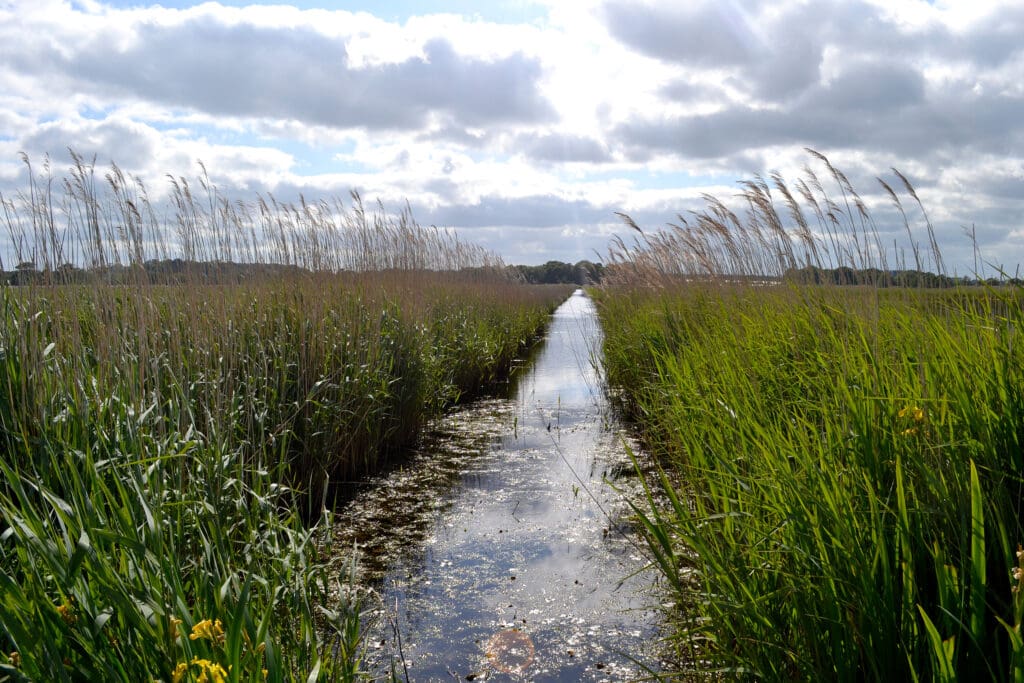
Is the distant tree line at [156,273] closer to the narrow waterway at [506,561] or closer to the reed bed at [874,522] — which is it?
the narrow waterway at [506,561]

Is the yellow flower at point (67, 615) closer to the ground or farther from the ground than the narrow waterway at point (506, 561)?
farther from the ground

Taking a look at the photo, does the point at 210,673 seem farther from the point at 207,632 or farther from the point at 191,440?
the point at 191,440

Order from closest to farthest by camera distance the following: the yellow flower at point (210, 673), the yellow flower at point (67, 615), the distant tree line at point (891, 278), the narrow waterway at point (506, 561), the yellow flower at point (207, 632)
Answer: the yellow flower at point (210, 673), the yellow flower at point (207, 632), the yellow flower at point (67, 615), the narrow waterway at point (506, 561), the distant tree line at point (891, 278)

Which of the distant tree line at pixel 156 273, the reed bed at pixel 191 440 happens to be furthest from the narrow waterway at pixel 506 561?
the distant tree line at pixel 156 273

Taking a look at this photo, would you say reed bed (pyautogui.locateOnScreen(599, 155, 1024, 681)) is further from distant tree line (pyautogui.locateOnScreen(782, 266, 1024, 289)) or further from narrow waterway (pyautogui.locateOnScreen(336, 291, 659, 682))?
narrow waterway (pyautogui.locateOnScreen(336, 291, 659, 682))

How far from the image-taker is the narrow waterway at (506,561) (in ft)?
9.15

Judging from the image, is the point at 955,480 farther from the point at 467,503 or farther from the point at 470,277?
the point at 470,277

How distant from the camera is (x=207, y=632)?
5.17 feet

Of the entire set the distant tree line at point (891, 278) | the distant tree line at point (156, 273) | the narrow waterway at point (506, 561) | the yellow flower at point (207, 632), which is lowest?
the narrow waterway at point (506, 561)

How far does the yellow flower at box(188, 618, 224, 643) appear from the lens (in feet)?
5.15

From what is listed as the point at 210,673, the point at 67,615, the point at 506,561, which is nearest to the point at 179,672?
the point at 210,673

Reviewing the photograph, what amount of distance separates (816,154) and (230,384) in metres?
3.31

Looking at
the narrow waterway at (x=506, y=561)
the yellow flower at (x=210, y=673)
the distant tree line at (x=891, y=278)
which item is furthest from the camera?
the distant tree line at (x=891, y=278)

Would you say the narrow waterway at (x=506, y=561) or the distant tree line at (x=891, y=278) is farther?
the distant tree line at (x=891, y=278)
